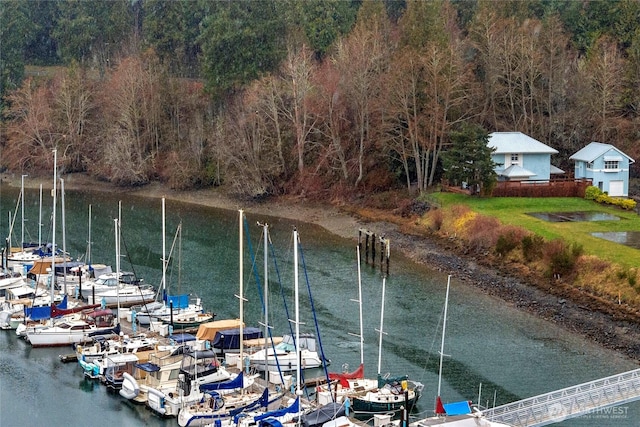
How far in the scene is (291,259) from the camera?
71.1 metres

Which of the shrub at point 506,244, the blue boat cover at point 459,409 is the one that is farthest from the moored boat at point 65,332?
the shrub at point 506,244

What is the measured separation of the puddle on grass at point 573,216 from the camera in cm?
7494

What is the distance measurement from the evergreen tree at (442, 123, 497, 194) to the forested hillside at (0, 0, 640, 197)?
4045mm

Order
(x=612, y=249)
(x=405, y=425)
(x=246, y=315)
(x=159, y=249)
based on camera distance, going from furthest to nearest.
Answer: (x=159, y=249) < (x=612, y=249) < (x=246, y=315) < (x=405, y=425)

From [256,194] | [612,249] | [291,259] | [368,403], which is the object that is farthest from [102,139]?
[368,403]

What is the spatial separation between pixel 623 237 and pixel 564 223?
5.89m

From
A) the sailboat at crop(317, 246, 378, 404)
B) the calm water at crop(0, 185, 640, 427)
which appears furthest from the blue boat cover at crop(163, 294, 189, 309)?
the sailboat at crop(317, 246, 378, 404)

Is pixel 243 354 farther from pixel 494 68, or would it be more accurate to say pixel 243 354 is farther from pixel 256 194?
pixel 494 68

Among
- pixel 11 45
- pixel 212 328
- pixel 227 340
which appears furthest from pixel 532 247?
pixel 11 45

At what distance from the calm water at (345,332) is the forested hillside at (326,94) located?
1555 cm

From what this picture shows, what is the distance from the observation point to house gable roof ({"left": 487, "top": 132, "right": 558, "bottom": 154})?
86.1 m

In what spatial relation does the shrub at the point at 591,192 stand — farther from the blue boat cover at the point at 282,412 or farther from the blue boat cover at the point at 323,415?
the blue boat cover at the point at 282,412

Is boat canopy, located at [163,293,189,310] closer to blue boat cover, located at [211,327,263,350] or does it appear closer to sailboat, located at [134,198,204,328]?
sailboat, located at [134,198,204,328]

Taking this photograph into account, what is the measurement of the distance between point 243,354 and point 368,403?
7.81m
